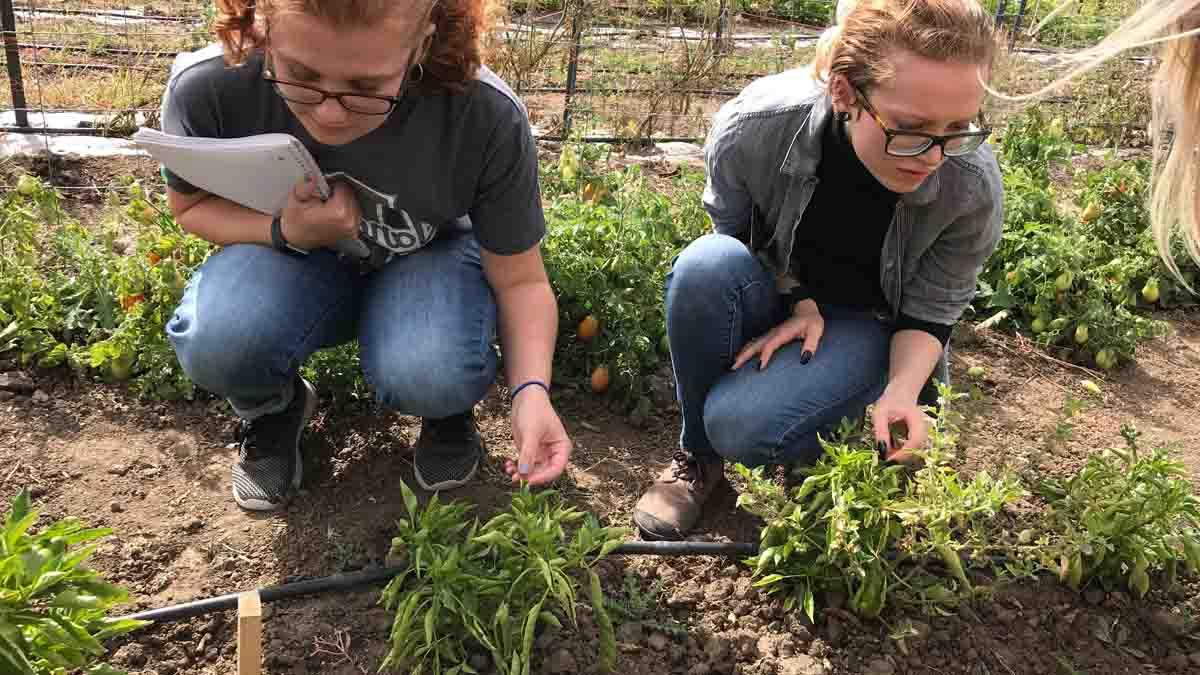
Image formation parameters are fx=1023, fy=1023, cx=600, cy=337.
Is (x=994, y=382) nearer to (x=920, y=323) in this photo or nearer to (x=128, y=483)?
(x=920, y=323)

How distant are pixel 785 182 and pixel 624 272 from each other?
64 cm

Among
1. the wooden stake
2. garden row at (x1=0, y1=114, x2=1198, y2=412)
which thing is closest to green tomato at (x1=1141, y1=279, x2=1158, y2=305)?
garden row at (x1=0, y1=114, x2=1198, y2=412)

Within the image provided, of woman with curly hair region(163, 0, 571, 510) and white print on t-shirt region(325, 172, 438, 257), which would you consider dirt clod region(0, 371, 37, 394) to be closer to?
woman with curly hair region(163, 0, 571, 510)

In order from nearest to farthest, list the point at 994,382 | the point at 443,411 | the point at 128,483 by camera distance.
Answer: the point at 443,411 → the point at 128,483 → the point at 994,382

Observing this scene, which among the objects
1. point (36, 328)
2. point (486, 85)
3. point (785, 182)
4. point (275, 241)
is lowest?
point (36, 328)

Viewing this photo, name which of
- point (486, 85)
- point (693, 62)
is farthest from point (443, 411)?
point (693, 62)

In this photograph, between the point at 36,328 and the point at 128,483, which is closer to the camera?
the point at 128,483

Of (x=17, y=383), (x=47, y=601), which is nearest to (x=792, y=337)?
(x=47, y=601)

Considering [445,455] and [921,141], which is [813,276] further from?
[445,455]

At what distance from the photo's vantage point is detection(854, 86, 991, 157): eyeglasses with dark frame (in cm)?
185

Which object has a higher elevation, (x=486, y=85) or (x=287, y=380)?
(x=486, y=85)

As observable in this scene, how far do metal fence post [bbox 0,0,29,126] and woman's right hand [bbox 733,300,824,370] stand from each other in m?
3.29

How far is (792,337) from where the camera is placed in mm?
2262

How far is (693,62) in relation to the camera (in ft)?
16.6
